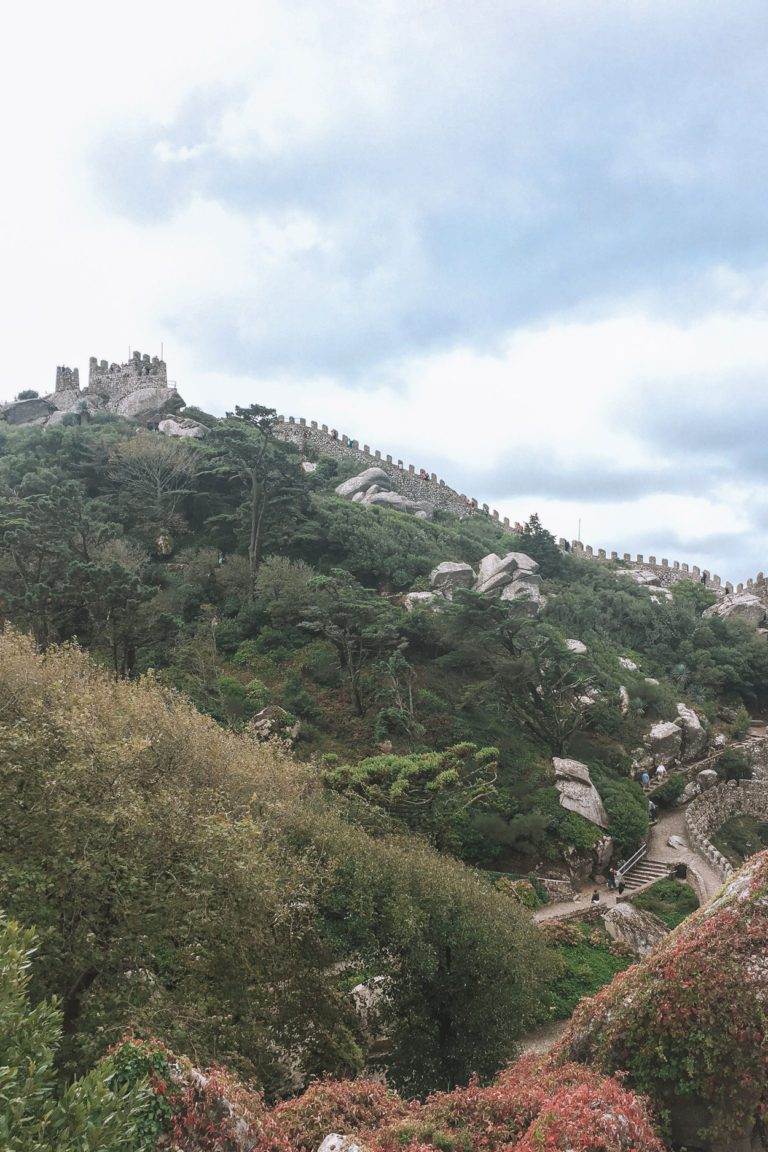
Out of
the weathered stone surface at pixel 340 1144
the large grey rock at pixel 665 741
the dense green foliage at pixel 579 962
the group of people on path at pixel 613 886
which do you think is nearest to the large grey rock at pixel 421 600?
the large grey rock at pixel 665 741

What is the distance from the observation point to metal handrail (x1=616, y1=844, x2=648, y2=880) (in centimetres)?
2587

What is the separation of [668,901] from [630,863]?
8.37 feet

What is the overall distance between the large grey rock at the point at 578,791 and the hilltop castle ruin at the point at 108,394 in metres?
53.4

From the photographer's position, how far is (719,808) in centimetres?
3262

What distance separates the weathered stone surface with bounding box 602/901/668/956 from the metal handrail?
3.22 meters

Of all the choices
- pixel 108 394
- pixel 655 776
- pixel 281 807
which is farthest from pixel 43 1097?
pixel 108 394

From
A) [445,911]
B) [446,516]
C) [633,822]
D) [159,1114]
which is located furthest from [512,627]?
[446,516]

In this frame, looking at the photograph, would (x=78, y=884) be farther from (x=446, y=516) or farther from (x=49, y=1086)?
(x=446, y=516)

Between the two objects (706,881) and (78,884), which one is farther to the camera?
(706,881)

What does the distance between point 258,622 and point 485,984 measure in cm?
2333

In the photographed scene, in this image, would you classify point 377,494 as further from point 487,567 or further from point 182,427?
point 182,427

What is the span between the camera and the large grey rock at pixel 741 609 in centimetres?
5600

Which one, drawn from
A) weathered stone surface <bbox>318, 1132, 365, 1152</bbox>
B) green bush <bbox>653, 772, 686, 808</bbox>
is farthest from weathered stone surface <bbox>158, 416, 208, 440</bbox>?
weathered stone surface <bbox>318, 1132, 365, 1152</bbox>

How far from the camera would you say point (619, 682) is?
38.2 meters
